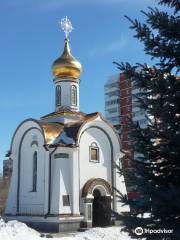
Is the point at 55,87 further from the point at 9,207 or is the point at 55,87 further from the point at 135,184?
the point at 135,184

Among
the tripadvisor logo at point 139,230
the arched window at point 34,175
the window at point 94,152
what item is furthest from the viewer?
the window at point 94,152

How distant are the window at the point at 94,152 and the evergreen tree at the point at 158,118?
1263 cm

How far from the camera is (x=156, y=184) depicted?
5.12 meters

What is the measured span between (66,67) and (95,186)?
21.5 feet

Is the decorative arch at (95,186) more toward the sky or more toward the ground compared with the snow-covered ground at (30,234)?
more toward the sky

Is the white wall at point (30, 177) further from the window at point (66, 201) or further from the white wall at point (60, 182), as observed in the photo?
the window at point (66, 201)

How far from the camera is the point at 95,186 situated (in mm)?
17469

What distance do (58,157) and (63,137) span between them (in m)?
1.09

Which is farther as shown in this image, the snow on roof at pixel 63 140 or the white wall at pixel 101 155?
the white wall at pixel 101 155

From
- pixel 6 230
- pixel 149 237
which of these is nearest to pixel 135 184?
pixel 149 237

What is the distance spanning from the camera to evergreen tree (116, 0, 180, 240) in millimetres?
4832

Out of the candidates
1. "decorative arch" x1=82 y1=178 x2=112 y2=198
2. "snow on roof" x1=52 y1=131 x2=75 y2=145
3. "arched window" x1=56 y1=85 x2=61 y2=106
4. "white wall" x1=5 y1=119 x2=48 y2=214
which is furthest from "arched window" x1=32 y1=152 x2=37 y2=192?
"arched window" x1=56 y1=85 x2=61 y2=106

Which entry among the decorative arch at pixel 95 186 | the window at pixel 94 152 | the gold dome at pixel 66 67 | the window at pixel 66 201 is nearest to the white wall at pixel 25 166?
the window at pixel 66 201

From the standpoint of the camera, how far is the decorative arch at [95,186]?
55.8ft
